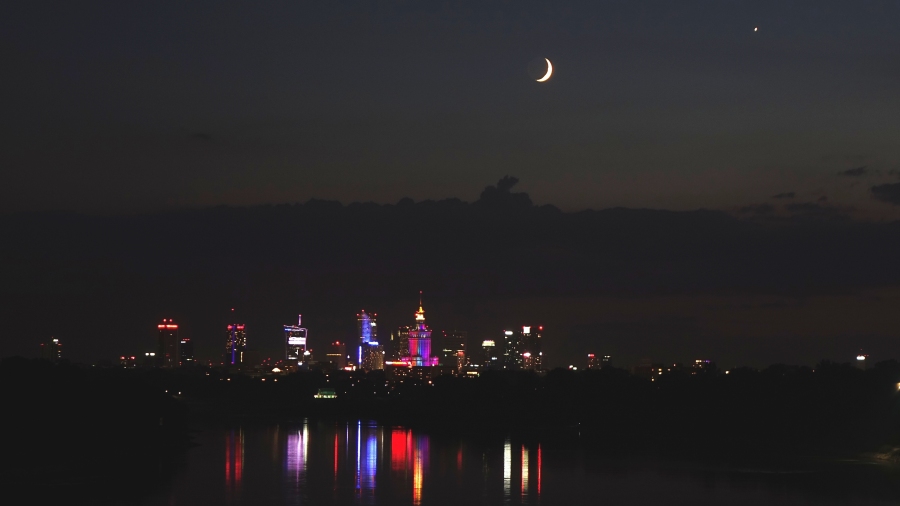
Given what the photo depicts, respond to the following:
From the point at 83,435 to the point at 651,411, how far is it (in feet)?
201

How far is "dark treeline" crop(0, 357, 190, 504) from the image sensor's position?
56562mm

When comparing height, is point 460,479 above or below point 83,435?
below

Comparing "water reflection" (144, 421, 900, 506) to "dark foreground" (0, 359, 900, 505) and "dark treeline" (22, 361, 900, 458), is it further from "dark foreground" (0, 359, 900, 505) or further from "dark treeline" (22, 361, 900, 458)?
"dark treeline" (22, 361, 900, 458)

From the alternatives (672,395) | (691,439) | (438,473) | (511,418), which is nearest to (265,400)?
(511,418)

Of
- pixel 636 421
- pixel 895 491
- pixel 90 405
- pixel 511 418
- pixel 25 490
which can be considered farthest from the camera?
pixel 511 418

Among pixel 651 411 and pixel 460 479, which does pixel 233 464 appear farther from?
pixel 651 411

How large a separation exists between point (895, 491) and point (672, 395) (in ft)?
196

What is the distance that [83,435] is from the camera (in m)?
74.8

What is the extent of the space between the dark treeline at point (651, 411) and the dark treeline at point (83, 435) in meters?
0.35

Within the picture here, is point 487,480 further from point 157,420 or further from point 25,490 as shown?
point 157,420

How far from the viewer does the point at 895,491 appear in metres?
58.5

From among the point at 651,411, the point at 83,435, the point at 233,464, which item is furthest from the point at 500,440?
the point at 83,435

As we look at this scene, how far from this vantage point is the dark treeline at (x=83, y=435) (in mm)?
56562

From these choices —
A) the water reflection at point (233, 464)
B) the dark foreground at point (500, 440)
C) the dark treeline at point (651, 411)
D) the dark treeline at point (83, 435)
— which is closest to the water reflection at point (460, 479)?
the water reflection at point (233, 464)
